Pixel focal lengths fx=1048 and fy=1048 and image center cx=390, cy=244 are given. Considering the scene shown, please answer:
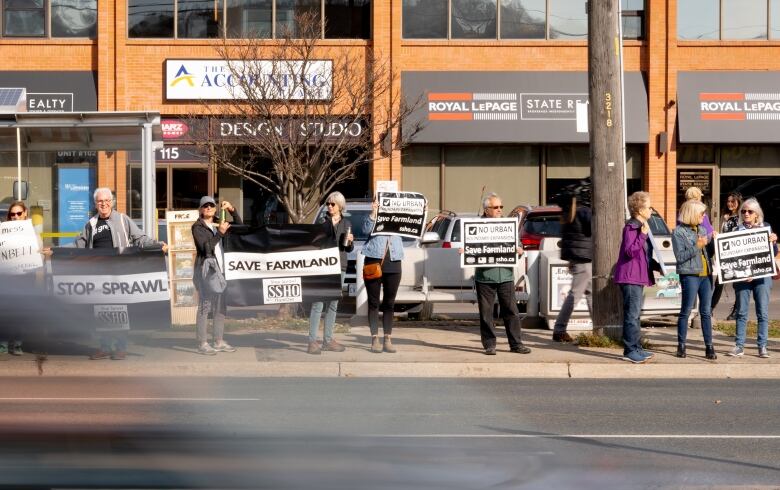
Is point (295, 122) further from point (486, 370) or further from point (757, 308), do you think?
point (757, 308)

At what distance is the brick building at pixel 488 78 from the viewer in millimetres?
27281

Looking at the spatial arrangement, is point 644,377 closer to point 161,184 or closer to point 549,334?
point 549,334

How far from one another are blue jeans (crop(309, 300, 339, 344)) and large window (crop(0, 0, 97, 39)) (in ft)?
59.6

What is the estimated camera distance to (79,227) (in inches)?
615

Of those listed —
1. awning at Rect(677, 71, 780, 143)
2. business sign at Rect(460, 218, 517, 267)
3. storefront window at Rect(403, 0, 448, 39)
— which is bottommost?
business sign at Rect(460, 218, 517, 267)

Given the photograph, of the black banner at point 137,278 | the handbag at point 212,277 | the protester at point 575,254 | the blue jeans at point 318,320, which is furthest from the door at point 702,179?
the black banner at point 137,278

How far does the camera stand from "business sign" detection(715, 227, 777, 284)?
40.5ft

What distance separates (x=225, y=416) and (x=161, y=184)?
83.4ft

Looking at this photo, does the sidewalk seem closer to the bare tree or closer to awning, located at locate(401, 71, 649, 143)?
the bare tree

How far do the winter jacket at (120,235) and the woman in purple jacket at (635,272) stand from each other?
5.37 metres

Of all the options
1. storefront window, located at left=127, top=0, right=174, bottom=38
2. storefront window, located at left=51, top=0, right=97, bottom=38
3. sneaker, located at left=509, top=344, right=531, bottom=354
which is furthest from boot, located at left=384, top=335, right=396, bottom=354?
storefront window, located at left=51, top=0, right=97, bottom=38

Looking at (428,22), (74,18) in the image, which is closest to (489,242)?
(428,22)

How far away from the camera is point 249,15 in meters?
28.1

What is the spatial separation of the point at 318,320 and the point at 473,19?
17363 millimetres
